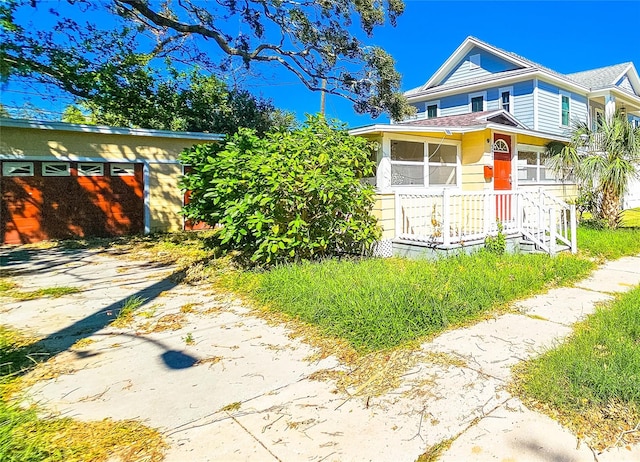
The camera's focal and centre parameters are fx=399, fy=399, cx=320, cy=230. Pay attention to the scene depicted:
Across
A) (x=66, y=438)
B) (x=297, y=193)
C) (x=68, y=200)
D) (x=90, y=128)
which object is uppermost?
(x=90, y=128)

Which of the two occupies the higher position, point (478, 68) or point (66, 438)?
point (478, 68)

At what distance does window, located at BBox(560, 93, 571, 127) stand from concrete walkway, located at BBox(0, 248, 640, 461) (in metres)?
15.4

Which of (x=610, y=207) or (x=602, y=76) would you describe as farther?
(x=602, y=76)

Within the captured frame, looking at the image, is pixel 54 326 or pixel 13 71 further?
pixel 13 71

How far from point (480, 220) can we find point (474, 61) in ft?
44.2

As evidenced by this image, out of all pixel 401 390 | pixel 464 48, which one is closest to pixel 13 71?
pixel 401 390

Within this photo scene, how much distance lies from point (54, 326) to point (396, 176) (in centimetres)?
670

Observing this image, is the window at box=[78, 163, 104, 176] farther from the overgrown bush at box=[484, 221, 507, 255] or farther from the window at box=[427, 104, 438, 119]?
the window at box=[427, 104, 438, 119]

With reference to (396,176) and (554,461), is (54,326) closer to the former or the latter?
(554,461)

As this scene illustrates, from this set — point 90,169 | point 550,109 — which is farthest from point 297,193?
point 550,109

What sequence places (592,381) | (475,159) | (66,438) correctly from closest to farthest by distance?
(66,438) → (592,381) → (475,159)

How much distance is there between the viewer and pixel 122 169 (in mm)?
12094

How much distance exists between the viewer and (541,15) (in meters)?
11.5

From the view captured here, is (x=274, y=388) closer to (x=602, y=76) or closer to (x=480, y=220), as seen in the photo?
(x=480, y=220)
